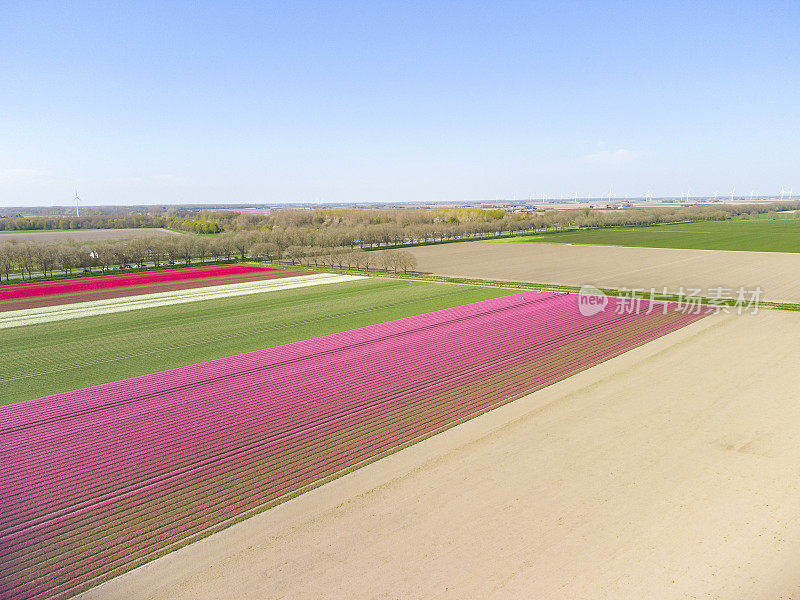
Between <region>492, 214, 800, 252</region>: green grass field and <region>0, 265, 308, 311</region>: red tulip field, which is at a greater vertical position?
<region>492, 214, 800, 252</region>: green grass field

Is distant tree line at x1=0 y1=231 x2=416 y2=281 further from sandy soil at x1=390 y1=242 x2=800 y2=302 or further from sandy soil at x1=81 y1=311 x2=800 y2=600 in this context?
sandy soil at x1=81 y1=311 x2=800 y2=600

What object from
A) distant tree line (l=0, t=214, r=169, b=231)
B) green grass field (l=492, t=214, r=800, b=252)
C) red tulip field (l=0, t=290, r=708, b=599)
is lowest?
red tulip field (l=0, t=290, r=708, b=599)

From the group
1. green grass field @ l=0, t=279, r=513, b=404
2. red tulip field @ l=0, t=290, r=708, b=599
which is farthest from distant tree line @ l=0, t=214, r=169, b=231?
red tulip field @ l=0, t=290, r=708, b=599

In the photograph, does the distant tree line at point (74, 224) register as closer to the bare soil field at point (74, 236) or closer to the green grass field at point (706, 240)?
the bare soil field at point (74, 236)

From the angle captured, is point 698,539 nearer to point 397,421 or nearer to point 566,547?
point 566,547

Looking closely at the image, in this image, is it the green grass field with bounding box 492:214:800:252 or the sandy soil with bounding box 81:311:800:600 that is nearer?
the sandy soil with bounding box 81:311:800:600
